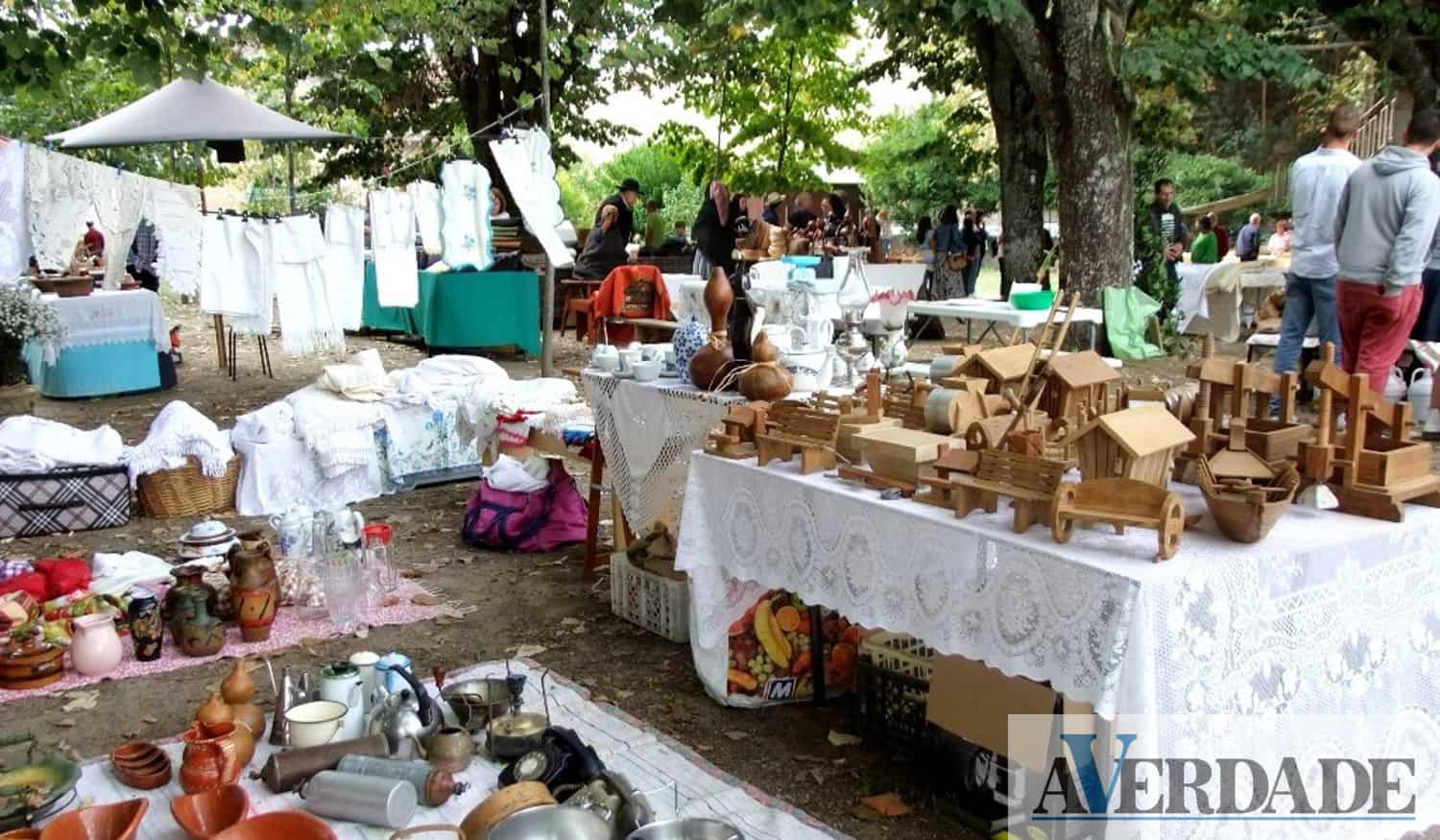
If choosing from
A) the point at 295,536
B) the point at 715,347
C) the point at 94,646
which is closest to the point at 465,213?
the point at 295,536

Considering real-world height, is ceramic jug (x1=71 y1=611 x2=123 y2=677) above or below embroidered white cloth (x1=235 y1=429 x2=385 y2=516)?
below

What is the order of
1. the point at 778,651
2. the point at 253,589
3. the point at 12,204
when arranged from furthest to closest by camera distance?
the point at 12,204
the point at 253,589
the point at 778,651

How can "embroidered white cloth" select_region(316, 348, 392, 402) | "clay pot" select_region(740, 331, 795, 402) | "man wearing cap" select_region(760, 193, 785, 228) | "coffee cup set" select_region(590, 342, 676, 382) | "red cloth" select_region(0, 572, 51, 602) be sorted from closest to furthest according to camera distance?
"clay pot" select_region(740, 331, 795, 402) < "red cloth" select_region(0, 572, 51, 602) < "coffee cup set" select_region(590, 342, 676, 382) < "embroidered white cloth" select_region(316, 348, 392, 402) < "man wearing cap" select_region(760, 193, 785, 228)

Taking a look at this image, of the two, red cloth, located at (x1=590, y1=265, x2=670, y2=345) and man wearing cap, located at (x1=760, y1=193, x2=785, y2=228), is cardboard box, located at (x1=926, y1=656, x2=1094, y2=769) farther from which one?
man wearing cap, located at (x1=760, y1=193, x2=785, y2=228)

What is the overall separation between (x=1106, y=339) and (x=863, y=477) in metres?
7.63

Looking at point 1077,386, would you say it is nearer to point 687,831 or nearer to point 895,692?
point 895,692

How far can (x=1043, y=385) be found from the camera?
2822 mm

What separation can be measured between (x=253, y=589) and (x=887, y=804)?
2.46 metres

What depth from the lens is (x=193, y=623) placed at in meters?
4.11

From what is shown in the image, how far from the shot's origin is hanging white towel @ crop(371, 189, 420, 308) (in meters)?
7.73

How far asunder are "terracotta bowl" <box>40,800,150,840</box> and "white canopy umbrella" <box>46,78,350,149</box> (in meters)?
8.46

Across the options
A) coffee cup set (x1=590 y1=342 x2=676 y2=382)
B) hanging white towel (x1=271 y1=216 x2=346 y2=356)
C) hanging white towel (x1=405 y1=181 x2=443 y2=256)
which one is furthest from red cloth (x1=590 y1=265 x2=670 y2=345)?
coffee cup set (x1=590 y1=342 x2=676 y2=382)

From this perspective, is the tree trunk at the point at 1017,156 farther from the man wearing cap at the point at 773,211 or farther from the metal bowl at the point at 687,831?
the metal bowl at the point at 687,831

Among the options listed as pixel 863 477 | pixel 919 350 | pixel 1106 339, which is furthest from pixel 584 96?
pixel 863 477
